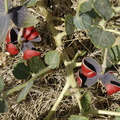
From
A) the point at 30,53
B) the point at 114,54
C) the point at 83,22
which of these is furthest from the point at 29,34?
the point at 114,54

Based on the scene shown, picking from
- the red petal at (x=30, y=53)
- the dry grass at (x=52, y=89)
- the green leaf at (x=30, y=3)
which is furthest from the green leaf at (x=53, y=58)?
the dry grass at (x=52, y=89)

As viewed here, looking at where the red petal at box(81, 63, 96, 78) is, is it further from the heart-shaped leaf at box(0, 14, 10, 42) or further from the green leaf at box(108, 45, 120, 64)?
the heart-shaped leaf at box(0, 14, 10, 42)

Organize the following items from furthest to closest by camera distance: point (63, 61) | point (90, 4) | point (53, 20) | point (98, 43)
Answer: point (53, 20)
point (63, 61)
point (90, 4)
point (98, 43)

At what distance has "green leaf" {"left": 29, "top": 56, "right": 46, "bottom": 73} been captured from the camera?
3.77ft

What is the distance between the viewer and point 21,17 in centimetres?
99

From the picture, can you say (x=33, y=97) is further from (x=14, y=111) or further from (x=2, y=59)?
(x=2, y=59)

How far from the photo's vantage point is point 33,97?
1.41 meters

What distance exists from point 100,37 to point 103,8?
3.8 inches

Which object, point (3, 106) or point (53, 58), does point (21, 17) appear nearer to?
point (53, 58)

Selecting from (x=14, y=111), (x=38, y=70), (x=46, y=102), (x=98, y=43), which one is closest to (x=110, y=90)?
(x=98, y=43)

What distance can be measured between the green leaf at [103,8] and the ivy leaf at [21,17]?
0.72 ft

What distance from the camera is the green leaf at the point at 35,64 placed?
1.15 meters

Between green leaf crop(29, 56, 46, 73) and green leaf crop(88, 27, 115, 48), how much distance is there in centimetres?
27

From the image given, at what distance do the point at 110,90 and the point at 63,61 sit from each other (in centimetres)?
28
